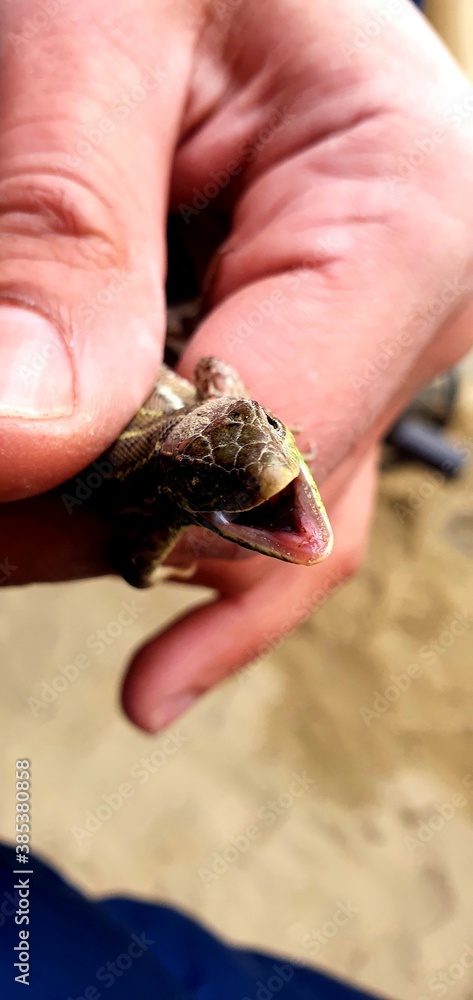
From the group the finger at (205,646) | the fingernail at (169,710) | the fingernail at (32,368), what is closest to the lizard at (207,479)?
the fingernail at (32,368)

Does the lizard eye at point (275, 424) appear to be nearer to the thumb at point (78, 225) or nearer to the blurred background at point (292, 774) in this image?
the thumb at point (78, 225)

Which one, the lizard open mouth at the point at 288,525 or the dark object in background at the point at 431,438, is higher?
the lizard open mouth at the point at 288,525

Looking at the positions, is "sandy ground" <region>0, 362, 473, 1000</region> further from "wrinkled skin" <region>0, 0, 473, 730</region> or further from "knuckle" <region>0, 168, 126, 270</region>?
"knuckle" <region>0, 168, 126, 270</region>

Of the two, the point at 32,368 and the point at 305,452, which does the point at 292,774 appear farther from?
the point at 32,368

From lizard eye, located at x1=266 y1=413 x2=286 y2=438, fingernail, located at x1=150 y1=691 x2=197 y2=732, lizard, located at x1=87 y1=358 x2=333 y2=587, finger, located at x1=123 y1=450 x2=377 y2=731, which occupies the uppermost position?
lizard eye, located at x1=266 y1=413 x2=286 y2=438

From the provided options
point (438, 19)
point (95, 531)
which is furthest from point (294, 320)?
point (438, 19)

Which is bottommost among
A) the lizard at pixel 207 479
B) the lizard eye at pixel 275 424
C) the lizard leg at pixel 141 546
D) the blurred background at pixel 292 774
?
the blurred background at pixel 292 774

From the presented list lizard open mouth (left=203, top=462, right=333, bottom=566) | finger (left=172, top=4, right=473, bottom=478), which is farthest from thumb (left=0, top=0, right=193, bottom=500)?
lizard open mouth (left=203, top=462, right=333, bottom=566)

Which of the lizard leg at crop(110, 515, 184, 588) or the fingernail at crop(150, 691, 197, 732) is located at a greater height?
the lizard leg at crop(110, 515, 184, 588)
